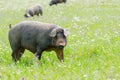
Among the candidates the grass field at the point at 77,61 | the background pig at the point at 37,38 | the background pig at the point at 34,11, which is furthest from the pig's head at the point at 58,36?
A: the background pig at the point at 34,11

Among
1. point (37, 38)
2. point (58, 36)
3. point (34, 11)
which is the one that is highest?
point (58, 36)

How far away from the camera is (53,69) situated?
29.2 feet

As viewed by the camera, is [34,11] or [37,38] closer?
[37,38]

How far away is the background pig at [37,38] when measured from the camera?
1027 cm

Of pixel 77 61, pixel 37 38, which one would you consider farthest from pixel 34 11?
pixel 77 61

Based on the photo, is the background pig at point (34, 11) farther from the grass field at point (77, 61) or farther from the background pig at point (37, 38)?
the background pig at point (37, 38)

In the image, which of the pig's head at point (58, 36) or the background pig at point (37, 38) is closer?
the pig's head at point (58, 36)

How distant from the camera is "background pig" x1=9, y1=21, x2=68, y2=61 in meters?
10.3

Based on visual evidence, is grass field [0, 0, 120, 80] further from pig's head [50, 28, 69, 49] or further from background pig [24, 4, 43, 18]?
background pig [24, 4, 43, 18]

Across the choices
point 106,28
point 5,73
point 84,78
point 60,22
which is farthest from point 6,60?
point 60,22

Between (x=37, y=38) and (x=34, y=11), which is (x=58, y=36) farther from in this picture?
(x=34, y=11)

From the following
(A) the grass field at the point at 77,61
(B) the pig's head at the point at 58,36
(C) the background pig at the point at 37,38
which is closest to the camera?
(A) the grass field at the point at 77,61

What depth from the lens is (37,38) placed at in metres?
11.3

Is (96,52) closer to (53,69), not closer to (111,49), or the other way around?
(111,49)
